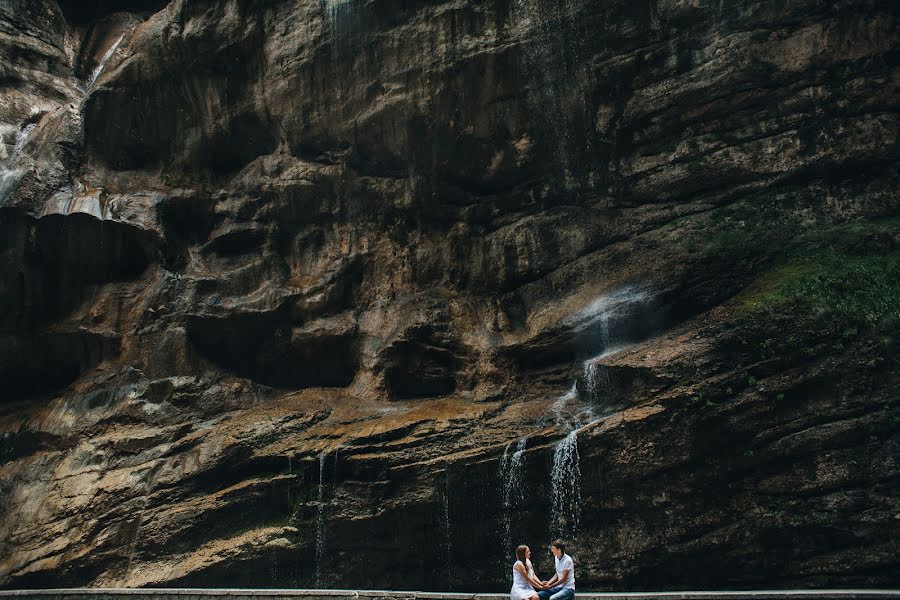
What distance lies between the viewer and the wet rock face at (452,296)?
16.1 metres

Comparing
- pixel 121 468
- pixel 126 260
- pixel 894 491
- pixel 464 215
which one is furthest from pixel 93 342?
pixel 894 491

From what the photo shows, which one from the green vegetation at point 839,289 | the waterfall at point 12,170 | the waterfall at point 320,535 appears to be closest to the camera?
the green vegetation at point 839,289

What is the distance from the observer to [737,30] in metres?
21.1

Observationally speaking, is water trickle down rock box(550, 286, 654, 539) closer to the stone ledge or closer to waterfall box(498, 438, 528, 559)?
waterfall box(498, 438, 528, 559)

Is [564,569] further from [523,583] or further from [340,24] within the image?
[340,24]

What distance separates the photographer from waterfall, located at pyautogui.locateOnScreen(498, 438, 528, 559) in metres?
17.2

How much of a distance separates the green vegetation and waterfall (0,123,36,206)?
19.7 metres

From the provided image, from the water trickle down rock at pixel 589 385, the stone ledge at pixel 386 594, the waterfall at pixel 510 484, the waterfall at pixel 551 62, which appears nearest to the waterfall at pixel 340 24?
the waterfall at pixel 551 62

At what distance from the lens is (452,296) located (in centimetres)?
2314

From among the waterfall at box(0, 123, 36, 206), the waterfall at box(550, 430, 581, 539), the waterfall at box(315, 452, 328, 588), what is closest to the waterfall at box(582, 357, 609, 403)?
the waterfall at box(550, 430, 581, 539)

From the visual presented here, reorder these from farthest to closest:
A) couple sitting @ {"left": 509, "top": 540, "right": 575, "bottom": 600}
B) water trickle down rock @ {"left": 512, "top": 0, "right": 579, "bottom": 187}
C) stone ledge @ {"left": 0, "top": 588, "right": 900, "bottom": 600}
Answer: water trickle down rock @ {"left": 512, "top": 0, "right": 579, "bottom": 187}
stone ledge @ {"left": 0, "top": 588, "right": 900, "bottom": 600}
couple sitting @ {"left": 509, "top": 540, "right": 575, "bottom": 600}

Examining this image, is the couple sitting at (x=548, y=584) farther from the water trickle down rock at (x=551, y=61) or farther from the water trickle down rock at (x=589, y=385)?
the water trickle down rock at (x=551, y=61)

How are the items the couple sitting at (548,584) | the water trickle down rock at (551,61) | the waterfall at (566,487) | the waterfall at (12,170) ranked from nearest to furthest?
the couple sitting at (548,584) < the waterfall at (566,487) < the water trickle down rock at (551,61) < the waterfall at (12,170)

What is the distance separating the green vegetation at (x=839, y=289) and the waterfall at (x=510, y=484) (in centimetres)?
561
